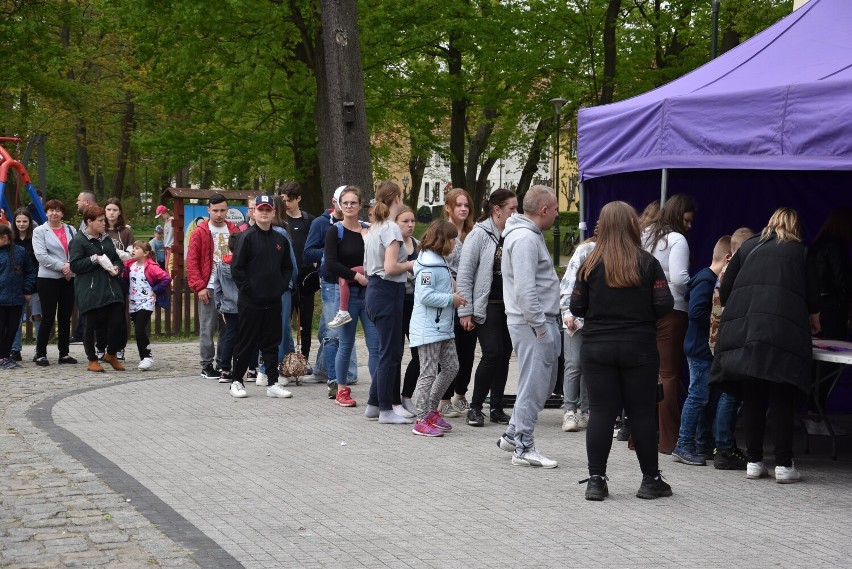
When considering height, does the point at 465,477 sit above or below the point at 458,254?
below

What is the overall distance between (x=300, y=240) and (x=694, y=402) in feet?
17.8

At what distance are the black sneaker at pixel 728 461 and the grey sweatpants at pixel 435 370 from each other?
2.16 meters

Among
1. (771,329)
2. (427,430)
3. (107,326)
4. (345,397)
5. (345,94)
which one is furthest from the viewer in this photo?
(345,94)

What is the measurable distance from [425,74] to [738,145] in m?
25.9

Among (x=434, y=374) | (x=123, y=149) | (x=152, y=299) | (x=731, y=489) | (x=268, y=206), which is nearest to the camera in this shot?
(x=731, y=489)

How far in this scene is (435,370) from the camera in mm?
9492

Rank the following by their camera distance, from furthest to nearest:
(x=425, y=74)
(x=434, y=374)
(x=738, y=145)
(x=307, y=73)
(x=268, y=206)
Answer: (x=425, y=74) → (x=307, y=73) → (x=268, y=206) → (x=434, y=374) → (x=738, y=145)

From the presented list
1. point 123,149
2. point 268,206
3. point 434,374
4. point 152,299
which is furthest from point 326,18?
point 123,149

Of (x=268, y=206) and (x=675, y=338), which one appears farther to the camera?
(x=268, y=206)

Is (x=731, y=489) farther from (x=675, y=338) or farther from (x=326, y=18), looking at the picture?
(x=326, y=18)

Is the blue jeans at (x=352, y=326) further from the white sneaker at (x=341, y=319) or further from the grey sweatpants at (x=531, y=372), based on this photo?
the grey sweatpants at (x=531, y=372)

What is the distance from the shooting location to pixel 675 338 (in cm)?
857

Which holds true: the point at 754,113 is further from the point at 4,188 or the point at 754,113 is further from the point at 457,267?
the point at 4,188

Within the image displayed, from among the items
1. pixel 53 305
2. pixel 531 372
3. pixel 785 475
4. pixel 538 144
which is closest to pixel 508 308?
pixel 531 372
